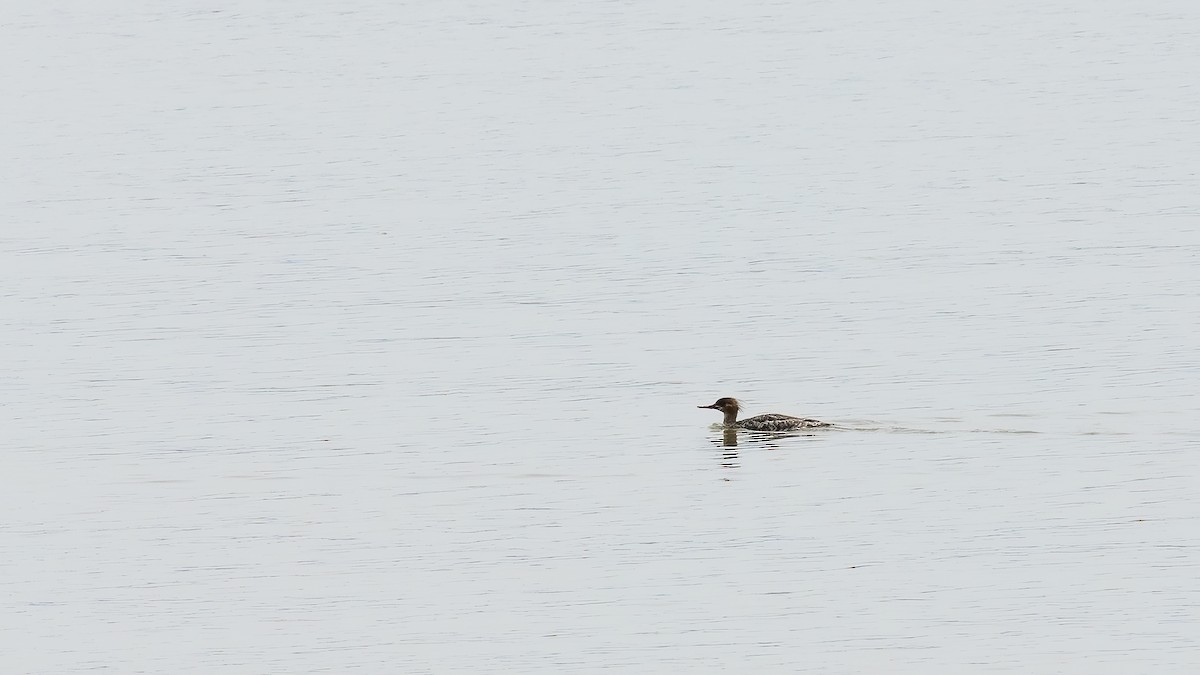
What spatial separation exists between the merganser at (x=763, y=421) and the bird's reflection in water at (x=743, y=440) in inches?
2.1

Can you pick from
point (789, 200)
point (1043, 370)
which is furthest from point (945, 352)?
point (789, 200)

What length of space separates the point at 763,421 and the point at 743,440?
26 cm

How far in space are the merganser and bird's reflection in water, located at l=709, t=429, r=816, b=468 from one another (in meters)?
0.05

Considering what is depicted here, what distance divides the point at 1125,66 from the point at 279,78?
21662 mm

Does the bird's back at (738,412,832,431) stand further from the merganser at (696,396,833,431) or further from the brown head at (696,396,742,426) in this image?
the brown head at (696,396,742,426)

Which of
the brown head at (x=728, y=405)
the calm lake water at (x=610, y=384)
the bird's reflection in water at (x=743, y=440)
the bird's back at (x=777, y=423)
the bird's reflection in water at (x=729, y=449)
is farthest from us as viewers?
the brown head at (x=728, y=405)

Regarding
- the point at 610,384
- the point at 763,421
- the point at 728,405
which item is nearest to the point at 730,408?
the point at 728,405

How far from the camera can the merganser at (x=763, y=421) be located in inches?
750

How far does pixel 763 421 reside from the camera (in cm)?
1912

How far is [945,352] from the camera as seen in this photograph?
22.3m

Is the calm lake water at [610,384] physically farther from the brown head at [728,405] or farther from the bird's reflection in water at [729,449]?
the brown head at [728,405]

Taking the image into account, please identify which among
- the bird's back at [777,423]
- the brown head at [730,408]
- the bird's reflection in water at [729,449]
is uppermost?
the brown head at [730,408]

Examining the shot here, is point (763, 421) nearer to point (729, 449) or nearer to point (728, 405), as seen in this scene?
point (728, 405)

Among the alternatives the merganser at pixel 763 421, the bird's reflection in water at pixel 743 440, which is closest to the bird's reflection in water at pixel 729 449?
the bird's reflection in water at pixel 743 440
